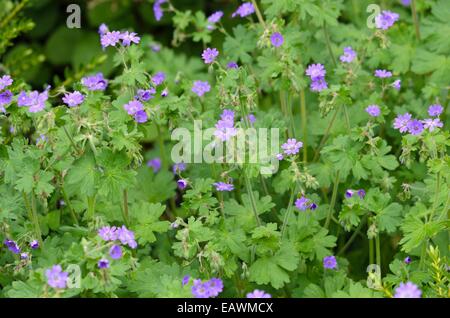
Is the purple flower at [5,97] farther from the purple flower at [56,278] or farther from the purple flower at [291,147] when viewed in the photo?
the purple flower at [291,147]

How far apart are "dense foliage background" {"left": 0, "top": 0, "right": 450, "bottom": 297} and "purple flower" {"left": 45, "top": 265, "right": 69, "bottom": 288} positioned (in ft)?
0.04

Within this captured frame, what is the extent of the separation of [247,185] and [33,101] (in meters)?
0.75

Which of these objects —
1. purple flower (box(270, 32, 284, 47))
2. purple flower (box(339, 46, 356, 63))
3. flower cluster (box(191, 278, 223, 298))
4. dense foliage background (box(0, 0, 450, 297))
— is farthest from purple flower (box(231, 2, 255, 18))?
flower cluster (box(191, 278, 223, 298))

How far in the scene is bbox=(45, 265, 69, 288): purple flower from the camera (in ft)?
7.10

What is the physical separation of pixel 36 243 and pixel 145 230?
39cm

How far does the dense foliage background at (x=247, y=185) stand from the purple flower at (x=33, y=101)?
1.7 inches

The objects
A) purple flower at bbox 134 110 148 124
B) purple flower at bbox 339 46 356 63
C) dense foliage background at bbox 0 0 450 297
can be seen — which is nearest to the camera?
dense foliage background at bbox 0 0 450 297

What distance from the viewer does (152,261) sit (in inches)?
109

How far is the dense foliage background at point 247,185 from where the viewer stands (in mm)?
2480

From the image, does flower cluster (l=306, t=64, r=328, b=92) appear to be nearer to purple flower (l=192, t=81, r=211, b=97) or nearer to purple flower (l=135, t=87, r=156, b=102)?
purple flower (l=192, t=81, r=211, b=97)

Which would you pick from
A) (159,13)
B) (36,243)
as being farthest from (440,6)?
(36,243)

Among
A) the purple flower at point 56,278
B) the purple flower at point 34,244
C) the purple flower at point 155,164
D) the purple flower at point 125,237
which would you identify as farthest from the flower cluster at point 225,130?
the purple flower at point 155,164

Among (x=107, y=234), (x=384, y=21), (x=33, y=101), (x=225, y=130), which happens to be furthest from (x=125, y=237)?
(x=384, y=21)
